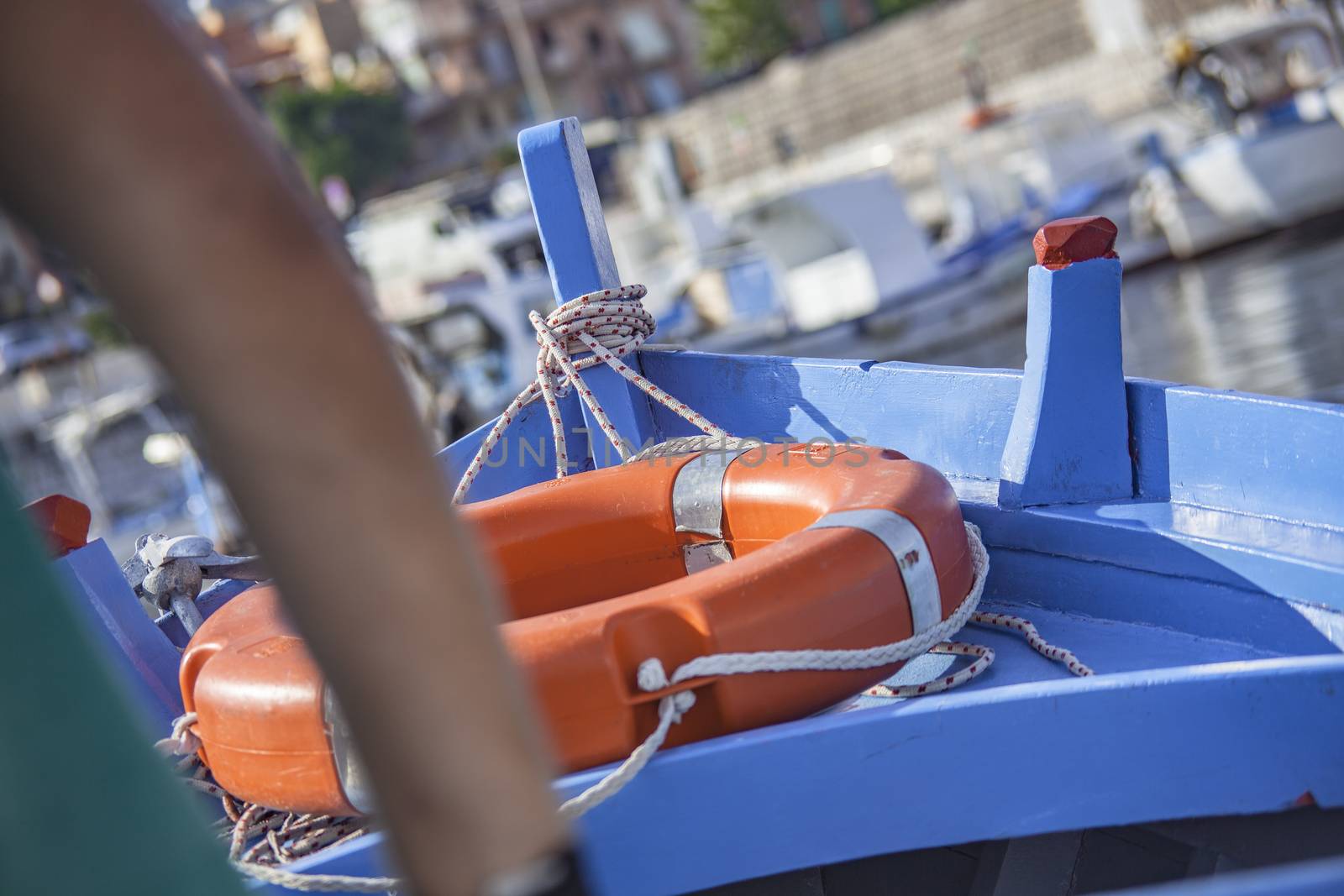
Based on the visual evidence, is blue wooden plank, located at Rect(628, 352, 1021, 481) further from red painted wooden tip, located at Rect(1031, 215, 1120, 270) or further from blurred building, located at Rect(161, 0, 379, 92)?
blurred building, located at Rect(161, 0, 379, 92)

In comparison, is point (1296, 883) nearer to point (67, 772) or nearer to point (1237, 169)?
point (67, 772)

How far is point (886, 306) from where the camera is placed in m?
11.5

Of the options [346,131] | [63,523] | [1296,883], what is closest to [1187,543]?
[1296,883]

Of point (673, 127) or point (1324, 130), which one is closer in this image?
point (1324, 130)

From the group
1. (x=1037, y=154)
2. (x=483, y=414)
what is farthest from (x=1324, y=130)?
(x=483, y=414)

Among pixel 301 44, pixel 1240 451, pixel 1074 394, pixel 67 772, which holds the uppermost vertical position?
pixel 301 44

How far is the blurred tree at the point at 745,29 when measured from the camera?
133 feet

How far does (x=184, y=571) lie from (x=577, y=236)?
3.39 feet

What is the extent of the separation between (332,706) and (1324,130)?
1270 cm

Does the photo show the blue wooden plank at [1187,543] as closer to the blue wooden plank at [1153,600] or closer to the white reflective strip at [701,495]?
the blue wooden plank at [1153,600]

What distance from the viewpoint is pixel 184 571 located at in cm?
256

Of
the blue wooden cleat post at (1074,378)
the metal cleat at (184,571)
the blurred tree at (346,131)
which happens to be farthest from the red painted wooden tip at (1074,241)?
the blurred tree at (346,131)

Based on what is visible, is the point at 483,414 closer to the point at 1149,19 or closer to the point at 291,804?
the point at 291,804

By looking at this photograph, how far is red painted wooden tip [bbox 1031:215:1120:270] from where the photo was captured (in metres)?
1.95
